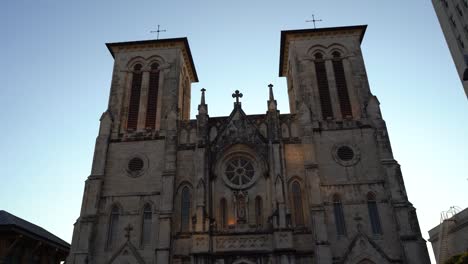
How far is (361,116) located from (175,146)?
14069 millimetres

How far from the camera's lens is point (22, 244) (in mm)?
26188

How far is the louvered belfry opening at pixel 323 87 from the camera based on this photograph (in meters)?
30.4

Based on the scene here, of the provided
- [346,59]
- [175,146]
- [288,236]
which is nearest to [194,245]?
[288,236]

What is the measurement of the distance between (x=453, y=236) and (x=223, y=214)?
2001cm

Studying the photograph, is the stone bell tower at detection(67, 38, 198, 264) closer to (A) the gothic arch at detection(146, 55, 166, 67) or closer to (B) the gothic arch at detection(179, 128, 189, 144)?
(A) the gothic arch at detection(146, 55, 166, 67)

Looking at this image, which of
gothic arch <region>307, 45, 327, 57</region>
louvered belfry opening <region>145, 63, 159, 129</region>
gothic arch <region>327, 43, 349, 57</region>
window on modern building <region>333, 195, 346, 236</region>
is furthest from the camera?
gothic arch <region>307, 45, 327, 57</region>

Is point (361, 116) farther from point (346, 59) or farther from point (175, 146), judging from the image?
point (175, 146)

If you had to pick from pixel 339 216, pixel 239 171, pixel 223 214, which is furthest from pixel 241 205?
pixel 339 216

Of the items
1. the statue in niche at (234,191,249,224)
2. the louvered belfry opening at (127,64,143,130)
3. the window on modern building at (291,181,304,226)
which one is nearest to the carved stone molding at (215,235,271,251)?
the statue in niche at (234,191,249,224)

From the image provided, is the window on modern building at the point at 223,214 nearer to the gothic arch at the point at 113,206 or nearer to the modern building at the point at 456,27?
the gothic arch at the point at 113,206

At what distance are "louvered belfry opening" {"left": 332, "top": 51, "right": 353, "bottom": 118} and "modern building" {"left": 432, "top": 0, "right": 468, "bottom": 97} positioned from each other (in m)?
7.75

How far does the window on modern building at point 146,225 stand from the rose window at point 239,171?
585 cm

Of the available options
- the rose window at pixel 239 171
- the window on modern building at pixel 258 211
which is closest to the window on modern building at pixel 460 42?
the rose window at pixel 239 171

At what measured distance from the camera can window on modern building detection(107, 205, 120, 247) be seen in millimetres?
26297
